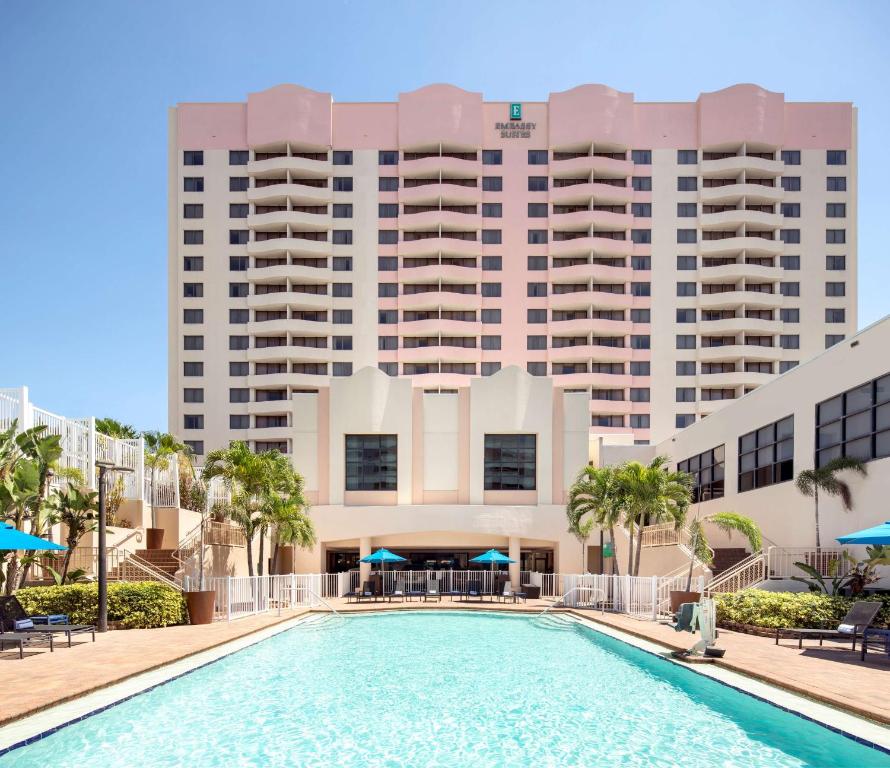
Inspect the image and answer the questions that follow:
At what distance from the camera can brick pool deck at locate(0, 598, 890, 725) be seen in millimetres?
9953

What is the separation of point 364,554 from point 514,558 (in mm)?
7357

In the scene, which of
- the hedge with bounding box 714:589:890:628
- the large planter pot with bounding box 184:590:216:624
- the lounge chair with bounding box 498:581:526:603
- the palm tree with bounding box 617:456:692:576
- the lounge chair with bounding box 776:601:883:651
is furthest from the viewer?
the lounge chair with bounding box 498:581:526:603

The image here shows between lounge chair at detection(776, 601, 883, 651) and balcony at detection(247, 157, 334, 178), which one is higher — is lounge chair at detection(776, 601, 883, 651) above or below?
below

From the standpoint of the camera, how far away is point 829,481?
22.1 metres

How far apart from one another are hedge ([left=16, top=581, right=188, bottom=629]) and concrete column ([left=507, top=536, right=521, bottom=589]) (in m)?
20.5

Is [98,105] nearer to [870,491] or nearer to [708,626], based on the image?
[708,626]

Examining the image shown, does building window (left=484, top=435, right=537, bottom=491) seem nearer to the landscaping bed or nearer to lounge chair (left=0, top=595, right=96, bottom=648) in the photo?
the landscaping bed

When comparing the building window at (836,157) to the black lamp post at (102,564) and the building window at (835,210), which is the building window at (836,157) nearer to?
the building window at (835,210)

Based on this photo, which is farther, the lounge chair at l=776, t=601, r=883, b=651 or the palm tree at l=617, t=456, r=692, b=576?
the palm tree at l=617, t=456, r=692, b=576

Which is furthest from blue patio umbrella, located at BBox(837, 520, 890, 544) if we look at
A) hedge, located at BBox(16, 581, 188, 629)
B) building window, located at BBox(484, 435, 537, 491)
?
building window, located at BBox(484, 435, 537, 491)

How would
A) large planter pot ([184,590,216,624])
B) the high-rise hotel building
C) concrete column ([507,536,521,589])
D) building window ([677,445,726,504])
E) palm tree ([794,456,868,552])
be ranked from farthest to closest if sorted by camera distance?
1. the high-rise hotel building
2. concrete column ([507,536,521,589])
3. building window ([677,445,726,504])
4. palm tree ([794,456,868,552])
5. large planter pot ([184,590,216,624])

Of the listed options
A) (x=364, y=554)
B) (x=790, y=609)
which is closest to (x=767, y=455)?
(x=790, y=609)

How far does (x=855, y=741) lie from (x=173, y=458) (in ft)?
86.5

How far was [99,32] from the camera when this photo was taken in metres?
22.3
